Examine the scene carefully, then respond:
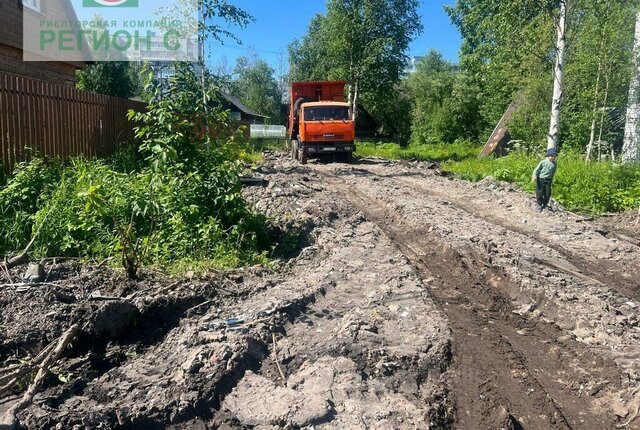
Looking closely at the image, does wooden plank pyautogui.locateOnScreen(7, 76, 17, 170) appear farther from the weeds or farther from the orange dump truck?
the orange dump truck

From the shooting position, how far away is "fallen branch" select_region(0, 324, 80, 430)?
294cm

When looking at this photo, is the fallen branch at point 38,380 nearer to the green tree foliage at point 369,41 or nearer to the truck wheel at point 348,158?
the truck wheel at point 348,158

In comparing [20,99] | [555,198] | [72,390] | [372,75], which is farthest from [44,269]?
[372,75]

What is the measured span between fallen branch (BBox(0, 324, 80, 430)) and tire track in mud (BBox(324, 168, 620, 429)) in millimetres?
2722

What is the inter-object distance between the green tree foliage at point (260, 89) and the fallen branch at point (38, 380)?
61.4 metres

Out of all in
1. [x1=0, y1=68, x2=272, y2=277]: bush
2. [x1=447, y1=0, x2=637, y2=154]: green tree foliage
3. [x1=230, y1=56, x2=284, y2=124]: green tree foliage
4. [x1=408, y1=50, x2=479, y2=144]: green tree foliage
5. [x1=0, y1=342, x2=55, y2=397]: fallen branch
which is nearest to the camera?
[x1=0, y1=342, x2=55, y2=397]: fallen branch

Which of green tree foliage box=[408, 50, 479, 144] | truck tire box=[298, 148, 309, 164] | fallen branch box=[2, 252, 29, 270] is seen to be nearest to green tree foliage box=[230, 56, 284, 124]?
green tree foliage box=[408, 50, 479, 144]

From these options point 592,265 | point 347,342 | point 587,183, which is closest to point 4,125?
point 347,342

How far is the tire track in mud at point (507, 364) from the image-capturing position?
3.49 m

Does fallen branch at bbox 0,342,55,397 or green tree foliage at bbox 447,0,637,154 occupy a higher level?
green tree foliage at bbox 447,0,637,154

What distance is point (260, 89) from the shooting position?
225ft

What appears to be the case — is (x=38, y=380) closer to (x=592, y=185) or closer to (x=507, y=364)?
(x=507, y=364)

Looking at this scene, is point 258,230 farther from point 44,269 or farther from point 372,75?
point 372,75

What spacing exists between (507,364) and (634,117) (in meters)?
14.0
